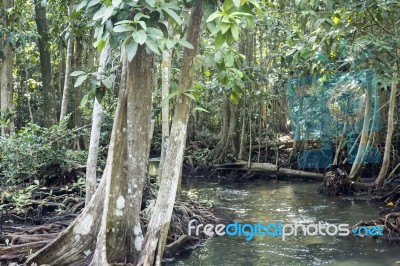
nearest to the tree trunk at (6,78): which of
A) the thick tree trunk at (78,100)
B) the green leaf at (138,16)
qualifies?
the thick tree trunk at (78,100)

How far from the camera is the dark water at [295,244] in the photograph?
618 centimetres

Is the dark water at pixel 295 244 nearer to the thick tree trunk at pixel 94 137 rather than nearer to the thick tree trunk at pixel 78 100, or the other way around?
the thick tree trunk at pixel 94 137

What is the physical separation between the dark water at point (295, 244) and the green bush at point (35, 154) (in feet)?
11.3

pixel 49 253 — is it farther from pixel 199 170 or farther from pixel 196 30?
pixel 199 170

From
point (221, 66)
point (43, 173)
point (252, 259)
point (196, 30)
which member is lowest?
point (252, 259)

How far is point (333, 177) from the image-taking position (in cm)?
1118

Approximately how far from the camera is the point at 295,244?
274 inches

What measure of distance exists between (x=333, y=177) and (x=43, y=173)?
21.1 ft

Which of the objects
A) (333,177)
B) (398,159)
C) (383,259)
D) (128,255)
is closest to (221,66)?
(128,255)

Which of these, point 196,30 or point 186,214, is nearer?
point 196,30

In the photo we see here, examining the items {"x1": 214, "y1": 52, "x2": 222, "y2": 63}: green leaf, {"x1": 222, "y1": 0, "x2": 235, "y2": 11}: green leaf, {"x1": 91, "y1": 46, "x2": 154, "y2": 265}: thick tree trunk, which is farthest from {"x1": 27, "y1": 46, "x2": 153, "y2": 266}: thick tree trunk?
{"x1": 222, "y1": 0, "x2": 235, "y2": 11}: green leaf

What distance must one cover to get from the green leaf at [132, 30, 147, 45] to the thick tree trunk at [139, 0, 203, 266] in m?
1.45

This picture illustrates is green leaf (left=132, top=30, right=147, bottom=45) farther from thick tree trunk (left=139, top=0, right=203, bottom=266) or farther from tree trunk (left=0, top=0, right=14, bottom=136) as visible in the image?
tree trunk (left=0, top=0, right=14, bottom=136)

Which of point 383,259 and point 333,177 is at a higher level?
point 333,177
